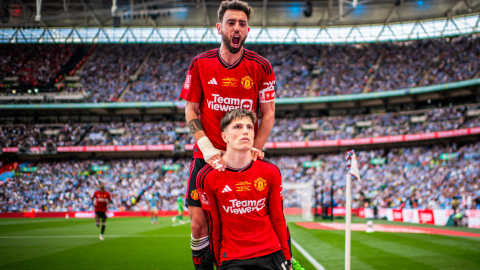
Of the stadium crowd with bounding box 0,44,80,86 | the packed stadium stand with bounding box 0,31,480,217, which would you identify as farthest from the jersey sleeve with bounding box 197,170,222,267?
the stadium crowd with bounding box 0,44,80,86

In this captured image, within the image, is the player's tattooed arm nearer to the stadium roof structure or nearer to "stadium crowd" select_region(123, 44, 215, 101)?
Answer: the stadium roof structure

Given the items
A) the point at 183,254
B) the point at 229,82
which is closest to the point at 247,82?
→ the point at 229,82

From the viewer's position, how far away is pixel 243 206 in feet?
12.0

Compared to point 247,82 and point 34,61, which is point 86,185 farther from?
point 247,82

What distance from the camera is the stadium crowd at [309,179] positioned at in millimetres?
26062

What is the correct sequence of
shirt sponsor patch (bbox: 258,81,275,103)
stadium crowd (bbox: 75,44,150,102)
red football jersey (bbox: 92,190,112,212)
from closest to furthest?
shirt sponsor patch (bbox: 258,81,275,103), red football jersey (bbox: 92,190,112,212), stadium crowd (bbox: 75,44,150,102)

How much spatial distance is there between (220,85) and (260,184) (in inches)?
48.1

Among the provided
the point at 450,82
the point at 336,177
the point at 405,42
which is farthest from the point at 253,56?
the point at 405,42

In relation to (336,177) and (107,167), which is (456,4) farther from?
(107,167)

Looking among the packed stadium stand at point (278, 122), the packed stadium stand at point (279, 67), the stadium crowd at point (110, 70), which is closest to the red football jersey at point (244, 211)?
the packed stadium stand at point (278, 122)

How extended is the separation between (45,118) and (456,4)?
166 ft

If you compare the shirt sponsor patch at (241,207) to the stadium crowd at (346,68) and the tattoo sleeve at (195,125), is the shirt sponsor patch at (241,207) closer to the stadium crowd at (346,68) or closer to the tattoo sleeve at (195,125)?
the tattoo sleeve at (195,125)

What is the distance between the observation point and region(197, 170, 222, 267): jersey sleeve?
371 cm

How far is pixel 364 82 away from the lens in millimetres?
40656
